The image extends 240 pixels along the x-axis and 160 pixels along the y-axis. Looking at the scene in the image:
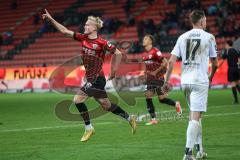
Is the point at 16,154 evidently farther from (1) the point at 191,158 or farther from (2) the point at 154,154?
(1) the point at 191,158

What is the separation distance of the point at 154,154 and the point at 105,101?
10.2ft

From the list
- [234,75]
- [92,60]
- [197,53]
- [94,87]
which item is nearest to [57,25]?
[92,60]

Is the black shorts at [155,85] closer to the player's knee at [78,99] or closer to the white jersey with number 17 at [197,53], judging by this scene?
the player's knee at [78,99]

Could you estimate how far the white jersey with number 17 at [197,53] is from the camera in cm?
878

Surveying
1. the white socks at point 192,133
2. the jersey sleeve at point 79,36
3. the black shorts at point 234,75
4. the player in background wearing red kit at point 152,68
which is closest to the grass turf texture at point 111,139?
the white socks at point 192,133

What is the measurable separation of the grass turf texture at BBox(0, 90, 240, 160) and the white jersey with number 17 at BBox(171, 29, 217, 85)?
4.24 feet

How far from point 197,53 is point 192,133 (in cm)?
114

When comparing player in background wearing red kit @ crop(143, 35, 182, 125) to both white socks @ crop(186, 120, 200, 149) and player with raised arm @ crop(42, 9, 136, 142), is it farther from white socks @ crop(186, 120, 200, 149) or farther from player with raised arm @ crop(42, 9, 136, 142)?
white socks @ crop(186, 120, 200, 149)

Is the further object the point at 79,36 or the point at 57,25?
the point at 79,36

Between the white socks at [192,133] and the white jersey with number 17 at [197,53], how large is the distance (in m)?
0.59

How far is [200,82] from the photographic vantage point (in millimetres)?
8805

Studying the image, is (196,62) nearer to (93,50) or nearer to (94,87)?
(93,50)

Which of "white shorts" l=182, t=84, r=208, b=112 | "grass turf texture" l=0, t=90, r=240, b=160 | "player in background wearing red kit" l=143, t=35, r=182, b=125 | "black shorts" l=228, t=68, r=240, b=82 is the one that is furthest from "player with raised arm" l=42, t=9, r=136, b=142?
"black shorts" l=228, t=68, r=240, b=82

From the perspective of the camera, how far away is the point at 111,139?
39.1 feet
